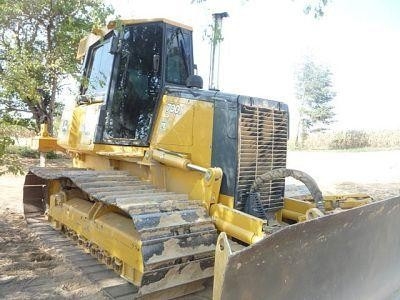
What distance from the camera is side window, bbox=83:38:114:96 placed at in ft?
17.7

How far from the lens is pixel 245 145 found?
14.6 ft

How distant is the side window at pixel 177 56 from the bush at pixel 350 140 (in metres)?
33.3

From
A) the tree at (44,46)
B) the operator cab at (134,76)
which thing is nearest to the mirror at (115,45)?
the operator cab at (134,76)

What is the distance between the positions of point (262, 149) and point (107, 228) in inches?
73.5

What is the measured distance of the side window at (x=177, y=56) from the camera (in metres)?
5.28

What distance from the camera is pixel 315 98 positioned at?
146ft

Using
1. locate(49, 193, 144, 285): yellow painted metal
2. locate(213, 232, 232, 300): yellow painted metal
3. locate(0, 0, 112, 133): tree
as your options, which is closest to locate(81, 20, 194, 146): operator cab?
locate(49, 193, 144, 285): yellow painted metal

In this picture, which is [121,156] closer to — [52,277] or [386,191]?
[52,277]

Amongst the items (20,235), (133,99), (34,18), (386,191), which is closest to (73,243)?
(20,235)

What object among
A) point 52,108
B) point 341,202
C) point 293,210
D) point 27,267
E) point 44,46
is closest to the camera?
point 27,267

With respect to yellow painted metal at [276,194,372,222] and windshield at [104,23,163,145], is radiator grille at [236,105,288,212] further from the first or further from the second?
windshield at [104,23,163,145]

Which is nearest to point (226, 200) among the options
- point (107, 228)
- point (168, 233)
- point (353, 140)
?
point (168, 233)

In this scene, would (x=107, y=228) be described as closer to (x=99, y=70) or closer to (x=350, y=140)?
(x=99, y=70)

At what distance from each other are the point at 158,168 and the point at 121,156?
0.53 metres
